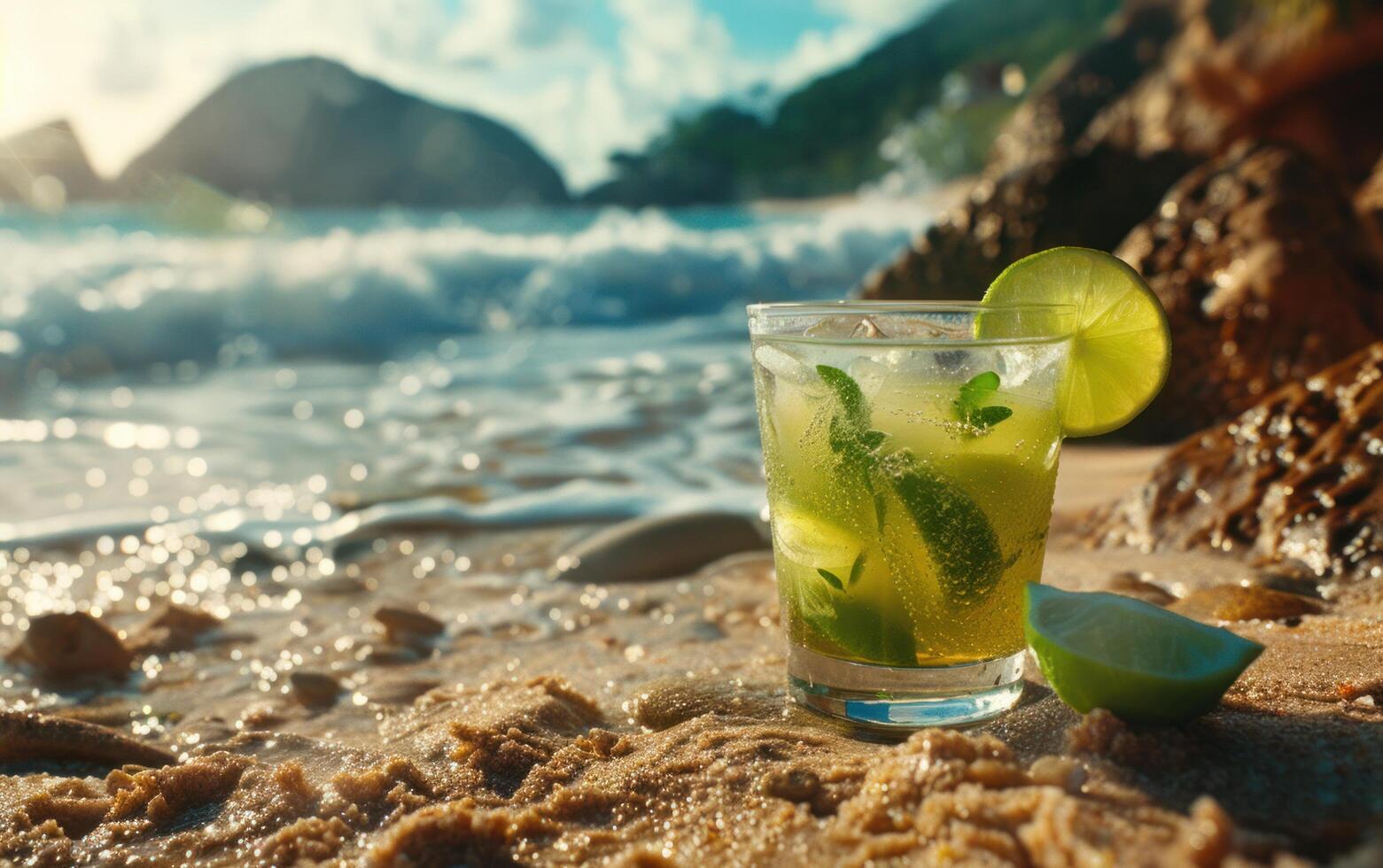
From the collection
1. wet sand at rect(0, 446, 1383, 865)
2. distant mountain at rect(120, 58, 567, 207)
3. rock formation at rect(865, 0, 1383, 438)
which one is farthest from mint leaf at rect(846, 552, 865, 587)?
distant mountain at rect(120, 58, 567, 207)

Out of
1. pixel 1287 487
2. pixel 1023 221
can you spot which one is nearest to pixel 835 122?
pixel 1023 221

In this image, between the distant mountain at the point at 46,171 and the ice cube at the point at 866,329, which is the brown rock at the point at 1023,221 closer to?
the ice cube at the point at 866,329

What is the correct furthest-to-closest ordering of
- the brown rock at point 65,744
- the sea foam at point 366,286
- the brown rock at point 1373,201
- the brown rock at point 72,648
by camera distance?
1. the sea foam at point 366,286
2. the brown rock at point 1373,201
3. the brown rock at point 72,648
4. the brown rock at point 65,744

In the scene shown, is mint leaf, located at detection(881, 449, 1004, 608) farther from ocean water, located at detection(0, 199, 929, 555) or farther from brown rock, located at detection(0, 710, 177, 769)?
ocean water, located at detection(0, 199, 929, 555)

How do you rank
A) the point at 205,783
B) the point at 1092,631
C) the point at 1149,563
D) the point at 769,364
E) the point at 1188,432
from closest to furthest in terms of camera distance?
the point at 1092,631 < the point at 205,783 < the point at 769,364 < the point at 1149,563 < the point at 1188,432

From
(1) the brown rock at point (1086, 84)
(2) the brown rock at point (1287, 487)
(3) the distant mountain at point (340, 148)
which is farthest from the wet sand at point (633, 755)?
(3) the distant mountain at point (340, 148)

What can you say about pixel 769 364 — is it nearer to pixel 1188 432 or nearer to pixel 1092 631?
pixel 1092 631

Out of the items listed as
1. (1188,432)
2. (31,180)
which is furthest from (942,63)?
(1188,432)
